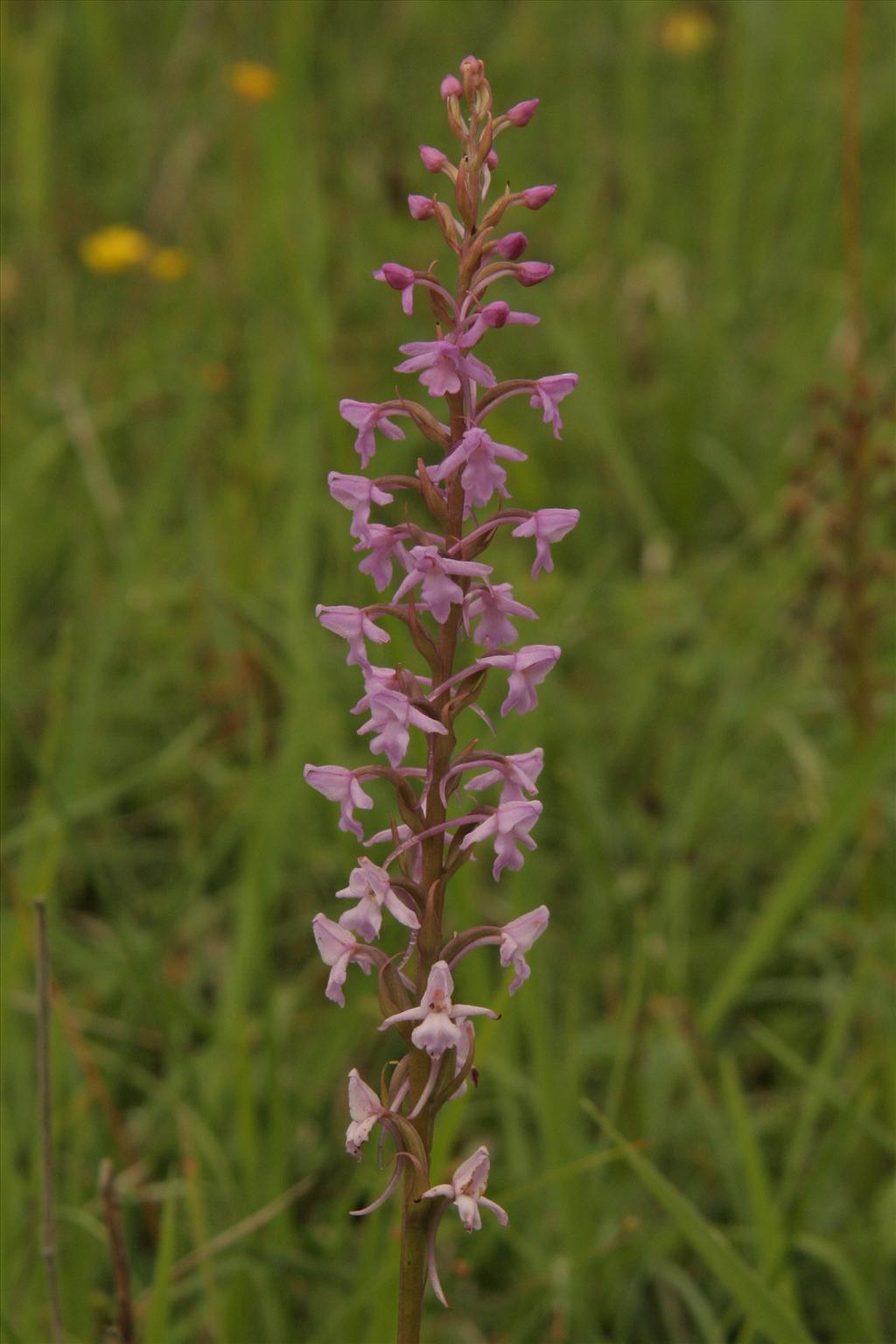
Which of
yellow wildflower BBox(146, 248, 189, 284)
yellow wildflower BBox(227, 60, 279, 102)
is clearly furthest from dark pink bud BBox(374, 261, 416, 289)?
yellow wildflower BBox(146, 248, 189, 284)

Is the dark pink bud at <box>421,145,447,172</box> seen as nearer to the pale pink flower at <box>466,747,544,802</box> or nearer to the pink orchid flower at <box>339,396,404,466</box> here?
the pink orchid flower at <box>339,396,404,466</box>

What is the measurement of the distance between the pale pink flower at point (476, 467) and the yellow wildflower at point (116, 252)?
471 cm

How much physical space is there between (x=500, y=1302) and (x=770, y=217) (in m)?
5.01

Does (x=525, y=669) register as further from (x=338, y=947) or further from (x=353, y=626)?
(x=338, y=947)

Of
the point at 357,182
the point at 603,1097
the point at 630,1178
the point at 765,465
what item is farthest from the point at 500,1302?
the point at 357,182

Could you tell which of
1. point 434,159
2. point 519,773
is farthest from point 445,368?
point 519,773

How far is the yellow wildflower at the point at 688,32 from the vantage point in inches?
273

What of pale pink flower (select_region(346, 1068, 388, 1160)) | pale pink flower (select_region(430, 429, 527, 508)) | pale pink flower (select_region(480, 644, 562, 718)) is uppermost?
pale pink flower (select_region(430, 429, 527, 508))

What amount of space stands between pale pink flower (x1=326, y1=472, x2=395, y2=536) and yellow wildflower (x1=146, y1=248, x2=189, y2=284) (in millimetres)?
4582

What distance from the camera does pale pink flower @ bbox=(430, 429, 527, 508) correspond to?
1512 millimetres

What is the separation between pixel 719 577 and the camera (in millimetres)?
4785

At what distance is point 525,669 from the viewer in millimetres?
1671

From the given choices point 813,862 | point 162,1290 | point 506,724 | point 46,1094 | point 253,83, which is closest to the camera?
point 46,1094

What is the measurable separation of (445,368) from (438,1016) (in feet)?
2.16
